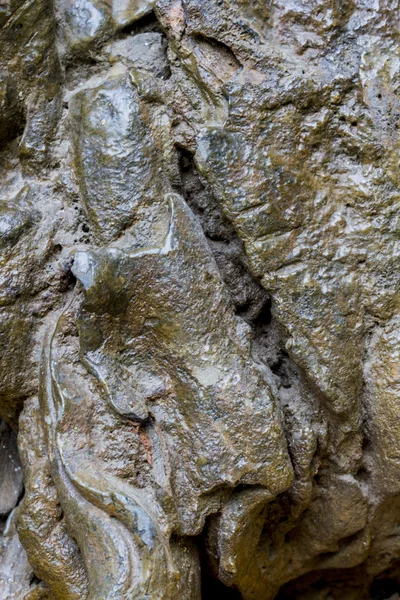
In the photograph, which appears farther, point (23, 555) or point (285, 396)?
point (23, 555)

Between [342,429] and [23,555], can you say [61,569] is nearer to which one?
[23,555]

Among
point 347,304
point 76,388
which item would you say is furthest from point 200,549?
point 347,304

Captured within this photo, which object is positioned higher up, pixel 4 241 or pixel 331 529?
pixel 4 241

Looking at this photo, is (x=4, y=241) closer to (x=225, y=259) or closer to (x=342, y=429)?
(x=225, y=259)

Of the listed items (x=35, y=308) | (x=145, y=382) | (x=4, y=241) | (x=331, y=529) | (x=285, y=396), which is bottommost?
(x=331, y=529)

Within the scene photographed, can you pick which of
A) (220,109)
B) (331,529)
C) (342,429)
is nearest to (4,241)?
(220,109)

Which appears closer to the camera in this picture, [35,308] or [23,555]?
[35,308]
